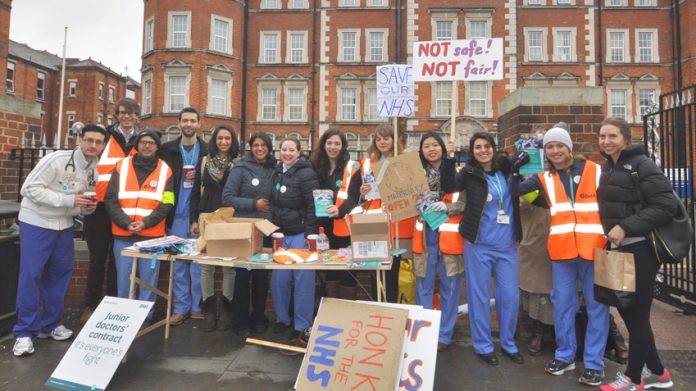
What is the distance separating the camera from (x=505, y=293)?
385 cm

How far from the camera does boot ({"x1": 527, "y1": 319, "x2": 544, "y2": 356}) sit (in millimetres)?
4098

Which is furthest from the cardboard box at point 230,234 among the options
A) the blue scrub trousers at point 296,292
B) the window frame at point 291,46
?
the window frame at point 291,46

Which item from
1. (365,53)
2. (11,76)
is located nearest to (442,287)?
(365,53)

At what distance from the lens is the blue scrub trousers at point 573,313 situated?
3467 mm

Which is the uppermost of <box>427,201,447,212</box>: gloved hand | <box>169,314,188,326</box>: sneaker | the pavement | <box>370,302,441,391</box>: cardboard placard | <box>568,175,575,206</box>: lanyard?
<box>568,175,575,206</box>: lanyard

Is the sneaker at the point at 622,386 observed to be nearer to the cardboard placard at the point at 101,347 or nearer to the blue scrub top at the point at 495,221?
the blue scrub top at the point at 495,221

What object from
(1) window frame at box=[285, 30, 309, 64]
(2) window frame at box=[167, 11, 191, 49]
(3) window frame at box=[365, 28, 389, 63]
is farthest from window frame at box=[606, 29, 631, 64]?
(2) window frame at box=[167, 11, 191, 49]

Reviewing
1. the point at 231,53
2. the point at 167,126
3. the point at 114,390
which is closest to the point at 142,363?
the point at 114,390

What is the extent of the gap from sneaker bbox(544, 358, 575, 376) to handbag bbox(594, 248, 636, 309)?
0.77 meters

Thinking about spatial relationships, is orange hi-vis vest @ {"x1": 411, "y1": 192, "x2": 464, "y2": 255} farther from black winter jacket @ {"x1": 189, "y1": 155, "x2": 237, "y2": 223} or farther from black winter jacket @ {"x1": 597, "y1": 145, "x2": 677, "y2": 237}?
black winter jacket @ {"x1": 189, "y1": 155, "x2": 237, "y2": 223}

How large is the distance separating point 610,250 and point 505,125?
2.41 meters

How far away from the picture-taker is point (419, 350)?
10.3ft

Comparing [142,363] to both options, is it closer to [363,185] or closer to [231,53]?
[363,185]

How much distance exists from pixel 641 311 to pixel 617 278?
1.21 ft
